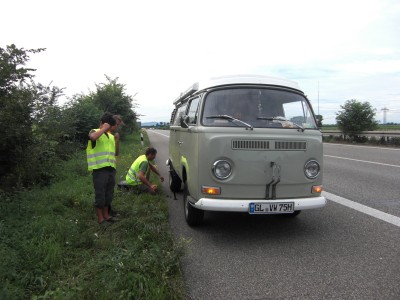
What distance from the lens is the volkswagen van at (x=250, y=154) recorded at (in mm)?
4484

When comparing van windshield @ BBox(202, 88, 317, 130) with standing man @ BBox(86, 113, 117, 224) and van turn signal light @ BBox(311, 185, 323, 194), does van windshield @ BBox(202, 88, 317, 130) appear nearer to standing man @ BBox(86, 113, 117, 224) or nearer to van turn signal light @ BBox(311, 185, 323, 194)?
van turn signal light @ BBox(311, 185, 323, 194)

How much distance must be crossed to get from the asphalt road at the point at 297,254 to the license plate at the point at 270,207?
469mm

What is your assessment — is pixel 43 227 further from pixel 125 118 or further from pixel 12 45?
pixel 125 118

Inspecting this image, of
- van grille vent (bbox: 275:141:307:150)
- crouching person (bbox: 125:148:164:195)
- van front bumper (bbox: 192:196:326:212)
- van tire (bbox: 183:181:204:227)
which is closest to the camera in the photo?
van front bumper (bbox: 192:196:326:212)

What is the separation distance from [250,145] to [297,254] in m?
1.47

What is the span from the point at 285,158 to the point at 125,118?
23023 mm

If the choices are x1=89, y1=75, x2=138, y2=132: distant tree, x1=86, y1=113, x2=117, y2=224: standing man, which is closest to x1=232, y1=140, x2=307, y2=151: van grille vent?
x1=86, y1=113, x2=117, y2=224: standing man

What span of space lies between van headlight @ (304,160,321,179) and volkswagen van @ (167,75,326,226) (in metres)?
0.01

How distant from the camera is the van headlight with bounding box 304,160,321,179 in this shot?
4703 millimetres

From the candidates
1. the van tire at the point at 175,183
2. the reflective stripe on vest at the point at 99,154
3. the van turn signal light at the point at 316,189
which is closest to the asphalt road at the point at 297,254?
the van turn signal light at the point at 316,189

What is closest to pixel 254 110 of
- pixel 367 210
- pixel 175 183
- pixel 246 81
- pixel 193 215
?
pixel 246 81

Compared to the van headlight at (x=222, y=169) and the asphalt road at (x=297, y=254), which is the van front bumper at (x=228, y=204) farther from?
the asphalt road at (x=297, y=254)

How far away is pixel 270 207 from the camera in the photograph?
4504 millimetres

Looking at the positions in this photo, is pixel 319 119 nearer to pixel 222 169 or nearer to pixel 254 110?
pixel 254 110
